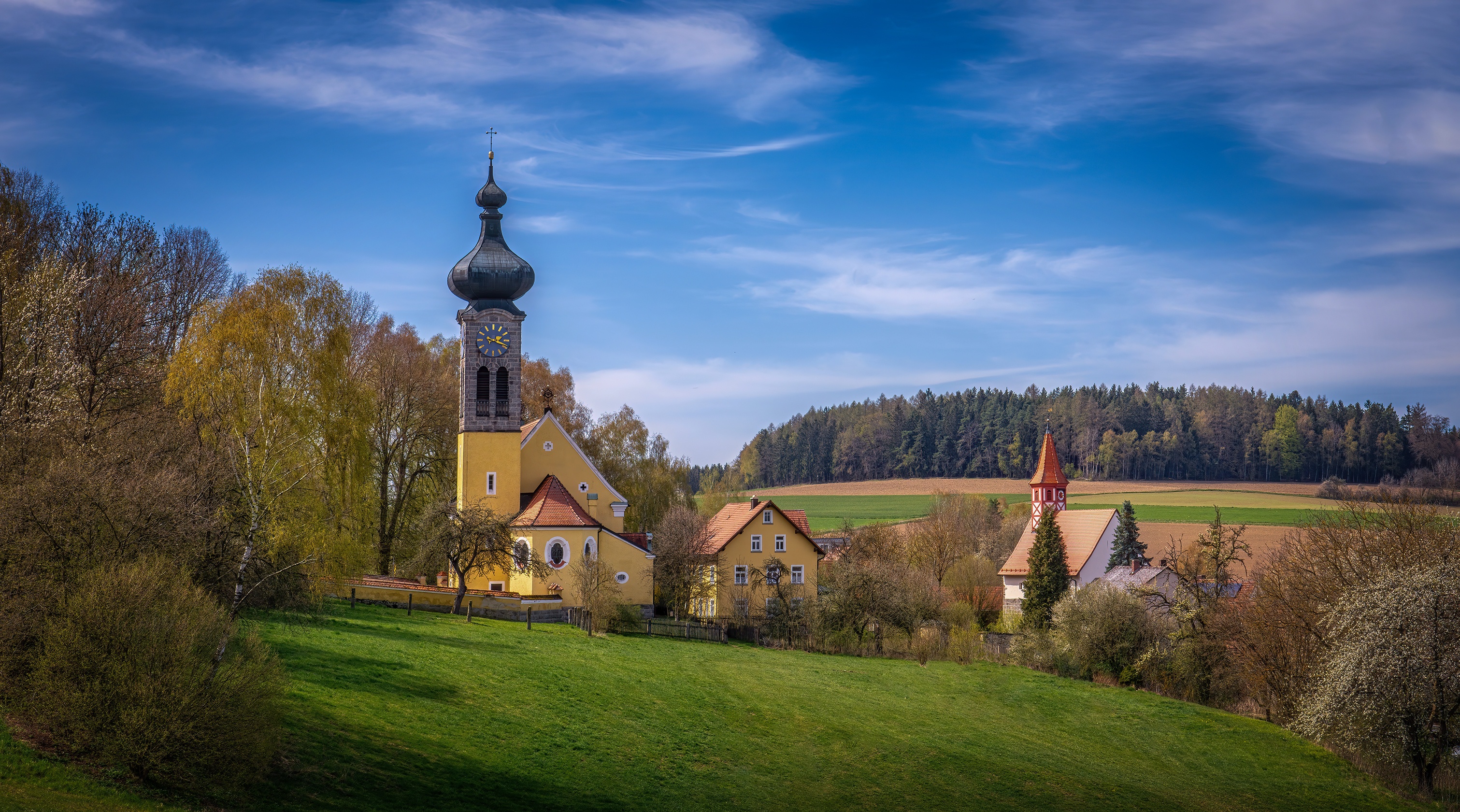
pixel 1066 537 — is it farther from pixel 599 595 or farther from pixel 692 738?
pixel 692 738

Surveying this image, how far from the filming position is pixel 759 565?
4859cm

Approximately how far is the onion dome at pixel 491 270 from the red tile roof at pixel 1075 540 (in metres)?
30.1

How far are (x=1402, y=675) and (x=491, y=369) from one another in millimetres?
31996

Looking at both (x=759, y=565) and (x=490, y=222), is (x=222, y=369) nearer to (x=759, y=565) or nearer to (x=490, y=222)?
(x=490, y=222)

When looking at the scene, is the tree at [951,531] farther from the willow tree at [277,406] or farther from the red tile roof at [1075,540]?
the willow tree at [277,406]

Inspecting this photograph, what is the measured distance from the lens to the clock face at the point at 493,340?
145ft

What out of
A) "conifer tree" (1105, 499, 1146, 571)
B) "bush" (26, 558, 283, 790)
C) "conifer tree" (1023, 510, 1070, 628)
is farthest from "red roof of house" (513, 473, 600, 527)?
"conifer tree" (1105, 499, 1146, 571)

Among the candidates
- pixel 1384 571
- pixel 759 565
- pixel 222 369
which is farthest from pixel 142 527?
pixel 759 565

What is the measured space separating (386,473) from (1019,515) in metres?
49.0

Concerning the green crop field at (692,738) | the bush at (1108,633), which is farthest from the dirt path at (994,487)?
the green crop field at (692,738)

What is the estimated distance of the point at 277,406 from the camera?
91.3 ft

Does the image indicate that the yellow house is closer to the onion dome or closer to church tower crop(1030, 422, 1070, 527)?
the onion dome

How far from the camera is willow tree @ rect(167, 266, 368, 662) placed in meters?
19.9

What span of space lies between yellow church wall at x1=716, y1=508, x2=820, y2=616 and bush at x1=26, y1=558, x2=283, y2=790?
108 ft
